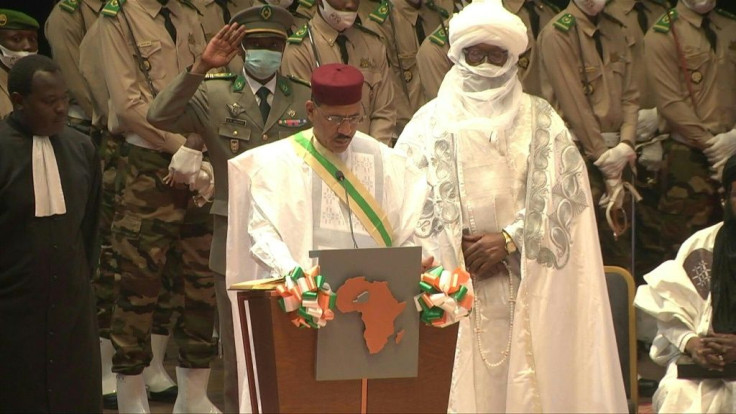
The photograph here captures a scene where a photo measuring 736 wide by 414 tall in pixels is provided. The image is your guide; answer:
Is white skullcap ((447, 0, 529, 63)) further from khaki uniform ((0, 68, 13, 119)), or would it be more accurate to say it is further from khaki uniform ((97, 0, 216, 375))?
khaki uniform ((0, 68, 13, 119))

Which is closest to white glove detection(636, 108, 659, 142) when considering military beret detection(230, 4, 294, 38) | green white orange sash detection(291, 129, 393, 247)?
military beret detection(230, 4, 294, 38)

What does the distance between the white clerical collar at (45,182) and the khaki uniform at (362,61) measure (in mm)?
2581

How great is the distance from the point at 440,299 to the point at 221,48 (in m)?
2.18

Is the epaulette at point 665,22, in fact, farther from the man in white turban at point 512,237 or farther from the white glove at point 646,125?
the man in white turban at point 512,237

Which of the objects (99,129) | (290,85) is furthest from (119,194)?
(290,85)

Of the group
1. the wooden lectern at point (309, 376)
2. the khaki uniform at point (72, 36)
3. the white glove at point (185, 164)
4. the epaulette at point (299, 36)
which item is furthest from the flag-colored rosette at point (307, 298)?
the khaki uniform at point (72, 36)

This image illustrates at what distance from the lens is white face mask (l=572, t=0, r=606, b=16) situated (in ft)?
32.8

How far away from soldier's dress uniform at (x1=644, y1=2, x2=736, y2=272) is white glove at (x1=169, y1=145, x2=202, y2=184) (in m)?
3.51

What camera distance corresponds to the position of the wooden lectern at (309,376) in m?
5.54

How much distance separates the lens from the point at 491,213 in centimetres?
724

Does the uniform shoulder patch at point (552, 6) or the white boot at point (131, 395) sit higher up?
the uniform shoulder patch at point (552, 6)

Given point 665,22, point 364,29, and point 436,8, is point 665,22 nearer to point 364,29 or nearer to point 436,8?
point 436,8

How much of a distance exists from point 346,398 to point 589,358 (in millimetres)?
1791

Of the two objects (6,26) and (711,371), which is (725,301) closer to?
(711,371)
